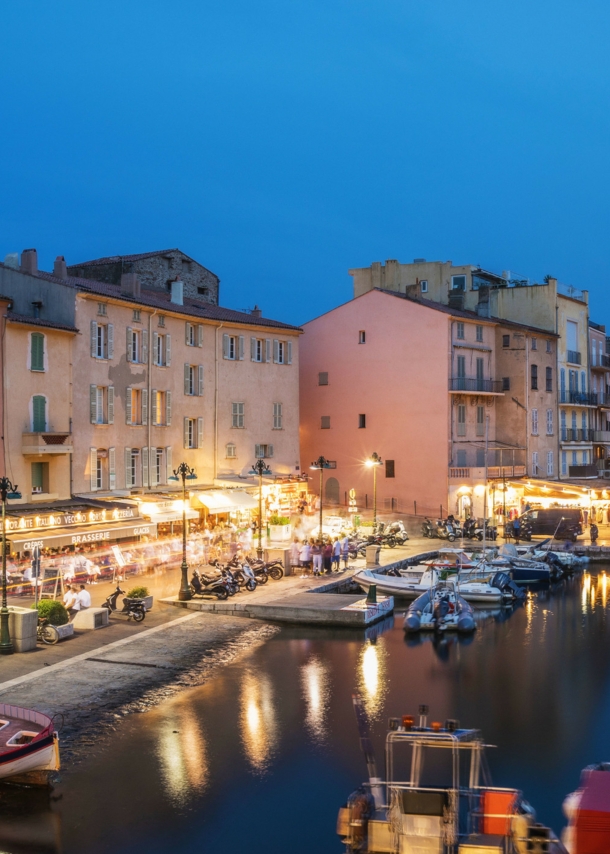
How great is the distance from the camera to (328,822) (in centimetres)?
1517

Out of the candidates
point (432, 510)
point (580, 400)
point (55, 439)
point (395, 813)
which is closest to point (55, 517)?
point (55, 439)

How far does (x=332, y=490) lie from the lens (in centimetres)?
6141

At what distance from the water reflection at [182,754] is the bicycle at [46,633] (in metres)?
6.04

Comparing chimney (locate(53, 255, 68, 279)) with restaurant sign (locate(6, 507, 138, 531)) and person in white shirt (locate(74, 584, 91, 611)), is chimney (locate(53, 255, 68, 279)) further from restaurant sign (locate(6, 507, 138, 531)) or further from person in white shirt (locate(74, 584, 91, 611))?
person in white shirt (locate(74, 584, 91, 611))

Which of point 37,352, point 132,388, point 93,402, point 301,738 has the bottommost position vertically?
point 301,738

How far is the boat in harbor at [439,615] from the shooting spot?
1216 inches

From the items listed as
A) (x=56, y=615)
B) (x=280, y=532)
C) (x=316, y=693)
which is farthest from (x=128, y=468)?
(x=316, y=693)

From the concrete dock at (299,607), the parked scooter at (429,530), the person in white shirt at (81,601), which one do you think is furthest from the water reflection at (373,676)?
the parked scooter at (429,530)

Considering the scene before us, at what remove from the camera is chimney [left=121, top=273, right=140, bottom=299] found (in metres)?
44.5

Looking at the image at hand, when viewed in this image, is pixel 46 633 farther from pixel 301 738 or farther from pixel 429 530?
pixel 429 530

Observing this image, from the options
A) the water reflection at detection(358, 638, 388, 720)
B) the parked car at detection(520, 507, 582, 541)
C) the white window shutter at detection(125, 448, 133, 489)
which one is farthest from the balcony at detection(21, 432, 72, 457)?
the parked car at detection(520, 507, 582, 541)

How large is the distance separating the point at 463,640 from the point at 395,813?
58.6 feet

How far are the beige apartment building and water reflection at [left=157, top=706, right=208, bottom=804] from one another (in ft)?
61.1

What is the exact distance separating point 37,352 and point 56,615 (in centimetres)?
1423
